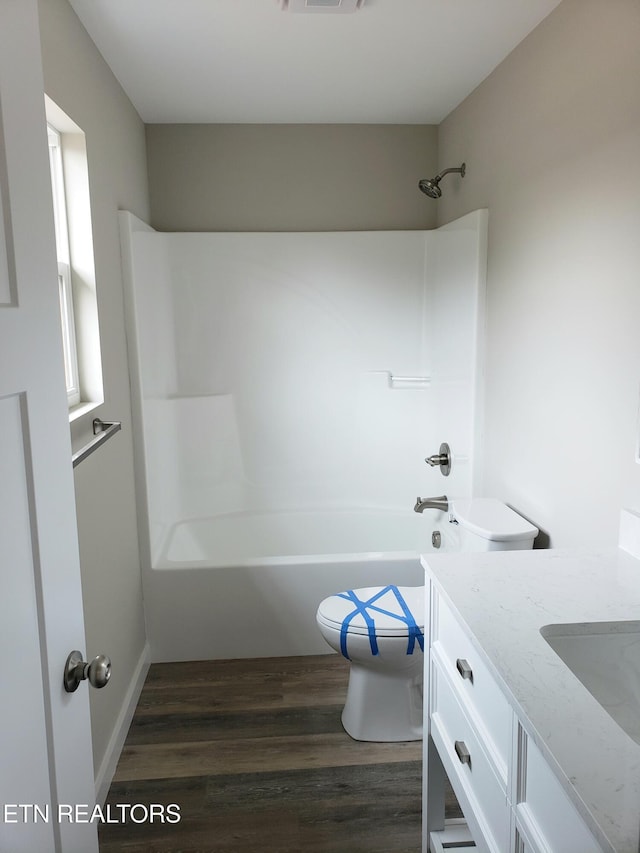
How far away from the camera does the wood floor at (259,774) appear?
1.93 metres

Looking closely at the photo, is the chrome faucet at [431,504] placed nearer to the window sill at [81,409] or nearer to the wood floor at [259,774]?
the wood floor at [259,774]

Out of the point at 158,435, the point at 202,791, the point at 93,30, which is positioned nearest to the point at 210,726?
the point at 202,791

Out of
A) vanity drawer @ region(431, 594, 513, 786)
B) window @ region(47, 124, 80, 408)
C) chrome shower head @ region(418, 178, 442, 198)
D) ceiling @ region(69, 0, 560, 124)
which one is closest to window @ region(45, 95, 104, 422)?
window @ region(47, 124, 80, 408)

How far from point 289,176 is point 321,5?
141 centimetres

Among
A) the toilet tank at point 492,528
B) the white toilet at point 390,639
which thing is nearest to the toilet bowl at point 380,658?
the white toilet at point 390,639

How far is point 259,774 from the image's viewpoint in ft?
7.14

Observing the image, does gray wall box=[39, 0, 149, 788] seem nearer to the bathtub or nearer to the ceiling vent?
the bathtub

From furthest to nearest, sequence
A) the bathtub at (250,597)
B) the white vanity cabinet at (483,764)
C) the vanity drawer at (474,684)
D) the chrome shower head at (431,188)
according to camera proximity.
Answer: the chrome shower head at (431,188), the bathtub at (250,597), the vanity drawer at (474,684), the white vanity cabinet at (483,764)

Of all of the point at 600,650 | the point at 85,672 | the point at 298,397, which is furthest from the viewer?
the point at 298,397

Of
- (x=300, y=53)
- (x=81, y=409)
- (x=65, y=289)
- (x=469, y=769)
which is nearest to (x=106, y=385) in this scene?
(x=81, y=409)

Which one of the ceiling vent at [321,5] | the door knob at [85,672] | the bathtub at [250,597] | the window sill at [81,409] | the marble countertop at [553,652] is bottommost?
the bathtub at [250,597]

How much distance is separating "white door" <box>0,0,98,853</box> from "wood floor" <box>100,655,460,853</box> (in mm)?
1036

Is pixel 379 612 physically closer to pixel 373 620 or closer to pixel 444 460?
pixel 373 620

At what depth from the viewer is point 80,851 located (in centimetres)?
106
